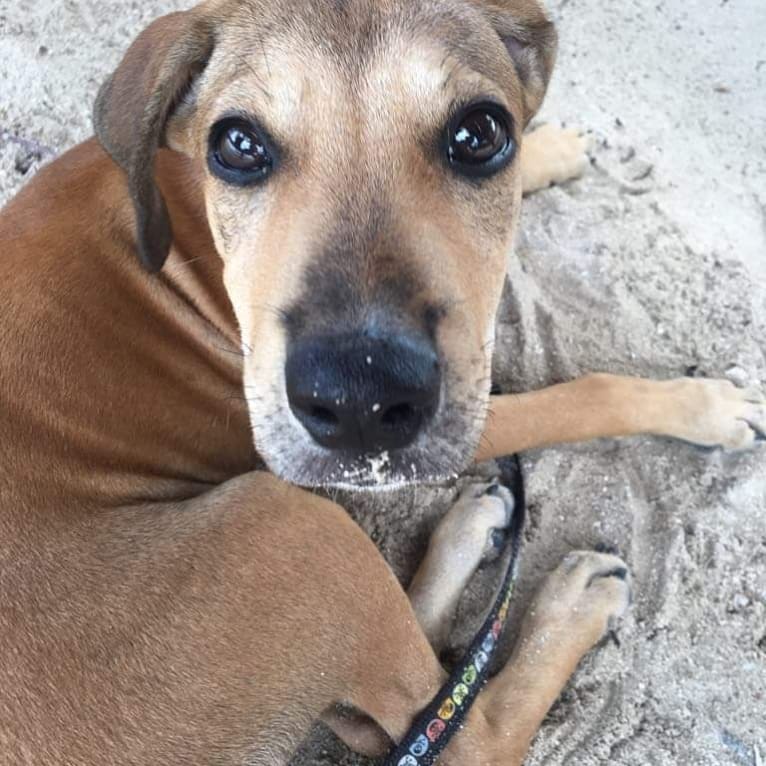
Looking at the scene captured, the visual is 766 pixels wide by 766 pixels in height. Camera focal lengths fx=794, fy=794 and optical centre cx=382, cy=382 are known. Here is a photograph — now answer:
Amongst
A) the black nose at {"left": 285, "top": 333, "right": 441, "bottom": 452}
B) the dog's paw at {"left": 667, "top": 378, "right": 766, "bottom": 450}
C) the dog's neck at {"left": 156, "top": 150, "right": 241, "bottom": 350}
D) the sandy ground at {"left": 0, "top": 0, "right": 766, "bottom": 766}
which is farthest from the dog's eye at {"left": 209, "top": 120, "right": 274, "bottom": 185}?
the dog's paw at {"left": 667, "top": 378, "right": 766, "bottom": 450}

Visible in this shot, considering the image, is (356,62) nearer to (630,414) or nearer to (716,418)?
(630,414)

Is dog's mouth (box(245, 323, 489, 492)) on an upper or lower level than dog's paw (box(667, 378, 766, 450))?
upper

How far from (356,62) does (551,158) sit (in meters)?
2.06

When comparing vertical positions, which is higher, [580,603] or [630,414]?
[630,414]

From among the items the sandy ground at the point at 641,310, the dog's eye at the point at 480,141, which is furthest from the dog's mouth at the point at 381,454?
the sandy ground at the point at 641,310

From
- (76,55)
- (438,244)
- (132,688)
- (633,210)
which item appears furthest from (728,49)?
(132,688)

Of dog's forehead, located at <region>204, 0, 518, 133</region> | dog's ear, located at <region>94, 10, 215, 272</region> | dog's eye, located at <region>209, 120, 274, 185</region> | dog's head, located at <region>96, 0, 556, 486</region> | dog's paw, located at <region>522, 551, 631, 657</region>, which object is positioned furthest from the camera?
dog's paw, located at <region>522, 551, 631, 657</region>

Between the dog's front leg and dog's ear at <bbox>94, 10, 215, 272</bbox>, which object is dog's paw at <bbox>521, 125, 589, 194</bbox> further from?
dog's ear at <bbox>94, 10, 215, 272</bbox>

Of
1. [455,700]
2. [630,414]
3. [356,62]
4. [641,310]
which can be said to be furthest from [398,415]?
[641,310]

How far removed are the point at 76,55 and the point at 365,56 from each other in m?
3.13

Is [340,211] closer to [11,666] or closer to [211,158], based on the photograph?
[211,158]

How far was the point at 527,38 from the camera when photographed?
2795 millimetres

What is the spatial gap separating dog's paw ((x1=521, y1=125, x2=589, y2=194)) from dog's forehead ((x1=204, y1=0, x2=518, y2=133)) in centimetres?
161

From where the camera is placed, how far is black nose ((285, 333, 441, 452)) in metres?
1.88
